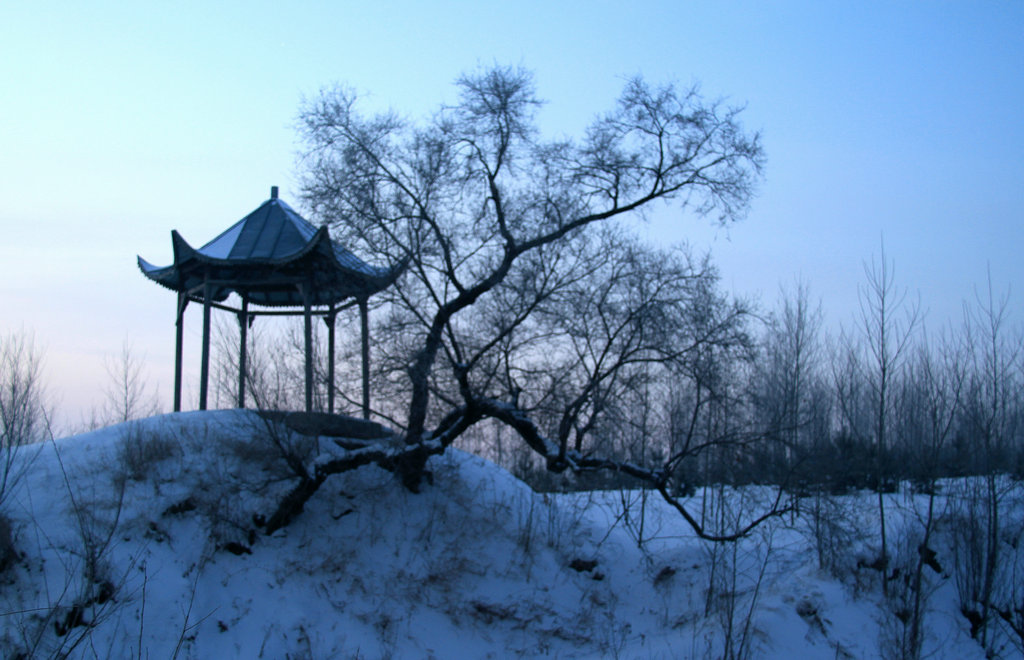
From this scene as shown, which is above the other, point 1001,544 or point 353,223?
point 353,223

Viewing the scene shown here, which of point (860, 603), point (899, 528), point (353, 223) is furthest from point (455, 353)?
point (899, 528)

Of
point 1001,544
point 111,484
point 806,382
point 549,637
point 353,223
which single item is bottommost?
point 549,637

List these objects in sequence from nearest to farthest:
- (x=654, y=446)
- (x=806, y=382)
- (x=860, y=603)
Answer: (x=860, y=603), (x=654, y=446), (x=806, y=382)

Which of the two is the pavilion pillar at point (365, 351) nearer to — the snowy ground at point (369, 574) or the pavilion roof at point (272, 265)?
the pavilion roof at point (272, 265)

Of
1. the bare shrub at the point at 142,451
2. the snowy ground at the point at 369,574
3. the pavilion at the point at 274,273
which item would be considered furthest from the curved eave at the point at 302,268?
the bare shrub at the point at 142,451

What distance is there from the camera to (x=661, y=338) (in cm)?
1213

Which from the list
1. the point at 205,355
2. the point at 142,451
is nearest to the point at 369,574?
the point at 142,451

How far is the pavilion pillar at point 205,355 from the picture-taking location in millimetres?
13320

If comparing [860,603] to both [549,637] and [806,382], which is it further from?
[806,382]

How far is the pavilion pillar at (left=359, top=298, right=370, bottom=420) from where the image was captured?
12047 mm

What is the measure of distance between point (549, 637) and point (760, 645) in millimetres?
2947

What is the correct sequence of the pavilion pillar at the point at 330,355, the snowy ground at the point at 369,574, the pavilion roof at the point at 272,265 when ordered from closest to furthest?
1. the snowy ground at the point at 369,574
2. the pavilion pillar at the point at 330,355
3. the pavilion roof at the point at 272,265

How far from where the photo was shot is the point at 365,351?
491 inches

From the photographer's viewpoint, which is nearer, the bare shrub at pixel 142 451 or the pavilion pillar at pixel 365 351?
the bare shrub at pixel 142 451
